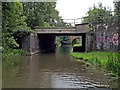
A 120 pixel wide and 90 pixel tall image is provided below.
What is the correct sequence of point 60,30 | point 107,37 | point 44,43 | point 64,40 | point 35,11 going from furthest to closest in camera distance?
point 64,40 → point 44,43 → point 60,30 → point 35,11 → point 107,37

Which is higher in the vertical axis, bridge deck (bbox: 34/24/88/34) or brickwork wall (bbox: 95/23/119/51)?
bridge deck (bbox: 34/24/88/34)

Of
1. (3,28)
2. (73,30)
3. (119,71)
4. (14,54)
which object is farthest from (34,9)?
(119,71)

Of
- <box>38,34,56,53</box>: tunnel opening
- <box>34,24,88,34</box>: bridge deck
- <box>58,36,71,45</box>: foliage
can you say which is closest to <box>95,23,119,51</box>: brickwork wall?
<box>34,24,88,34</box>: bridge deck

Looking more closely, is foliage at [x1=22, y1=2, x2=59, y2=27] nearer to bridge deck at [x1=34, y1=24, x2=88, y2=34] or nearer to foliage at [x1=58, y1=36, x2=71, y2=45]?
bridge deck at [x1=34, y1=24, x2=88, y2=34]

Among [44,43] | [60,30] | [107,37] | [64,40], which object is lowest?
[44,43]

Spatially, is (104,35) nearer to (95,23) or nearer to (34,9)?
(95,23)

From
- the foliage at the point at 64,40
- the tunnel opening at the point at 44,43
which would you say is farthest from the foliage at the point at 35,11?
the foliage at the point at 64,40

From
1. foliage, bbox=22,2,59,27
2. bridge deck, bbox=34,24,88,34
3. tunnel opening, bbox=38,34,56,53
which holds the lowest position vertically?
tunnel opening, bbox=38,34,56,53

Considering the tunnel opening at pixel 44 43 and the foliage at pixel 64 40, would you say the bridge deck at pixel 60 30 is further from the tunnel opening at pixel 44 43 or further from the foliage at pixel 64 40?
the foliage at pixel 64 40

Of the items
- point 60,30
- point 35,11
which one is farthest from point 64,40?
point 35,11

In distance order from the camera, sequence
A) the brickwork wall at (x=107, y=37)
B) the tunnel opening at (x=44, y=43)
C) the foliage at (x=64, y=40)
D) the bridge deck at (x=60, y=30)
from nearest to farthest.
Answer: the brickwork wall at (x=107, y=37)
the bridge deck at (x=60, y=30)
the tunnel opening at (x=44, y=43)
the foliage at (x=64, y=40)

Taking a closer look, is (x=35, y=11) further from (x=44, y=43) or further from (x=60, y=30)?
(x=44, y=43)

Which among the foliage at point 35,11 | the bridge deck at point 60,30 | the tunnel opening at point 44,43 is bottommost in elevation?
the tunnel opening at point 44,43

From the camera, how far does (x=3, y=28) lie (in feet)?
48.0
